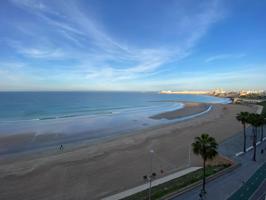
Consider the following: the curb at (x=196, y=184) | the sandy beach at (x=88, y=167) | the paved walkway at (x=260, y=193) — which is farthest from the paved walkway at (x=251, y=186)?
the sandy beach at (x=88, y=167)

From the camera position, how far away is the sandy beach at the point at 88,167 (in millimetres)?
17672

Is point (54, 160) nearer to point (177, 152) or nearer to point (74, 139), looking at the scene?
point (74, 139)

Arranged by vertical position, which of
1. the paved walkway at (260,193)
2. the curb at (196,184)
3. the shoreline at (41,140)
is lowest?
the shoreline at (41,140)

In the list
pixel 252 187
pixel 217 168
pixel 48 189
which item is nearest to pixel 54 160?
pixel 48 189

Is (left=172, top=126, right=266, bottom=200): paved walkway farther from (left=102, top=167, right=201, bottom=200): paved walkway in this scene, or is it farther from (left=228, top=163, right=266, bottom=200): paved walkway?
(left=102, top=167, right=201, bottom=200): paved walkway

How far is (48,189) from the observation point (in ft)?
58.3

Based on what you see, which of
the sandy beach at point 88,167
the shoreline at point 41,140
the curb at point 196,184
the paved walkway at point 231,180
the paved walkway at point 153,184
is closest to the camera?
the curb at point 196,184

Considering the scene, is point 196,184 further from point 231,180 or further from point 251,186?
point 251,186

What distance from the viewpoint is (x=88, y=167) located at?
22562 mm

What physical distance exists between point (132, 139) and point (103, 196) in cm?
1806

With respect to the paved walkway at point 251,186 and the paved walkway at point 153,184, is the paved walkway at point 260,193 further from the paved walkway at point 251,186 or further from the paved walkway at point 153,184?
the paved walkway at point 153,184

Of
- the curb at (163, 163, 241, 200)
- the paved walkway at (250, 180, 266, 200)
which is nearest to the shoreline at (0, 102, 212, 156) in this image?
the curb at (163, 163, 241, 200)

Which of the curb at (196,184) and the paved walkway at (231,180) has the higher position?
the curb at (196,184)

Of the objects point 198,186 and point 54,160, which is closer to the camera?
point 198,186
